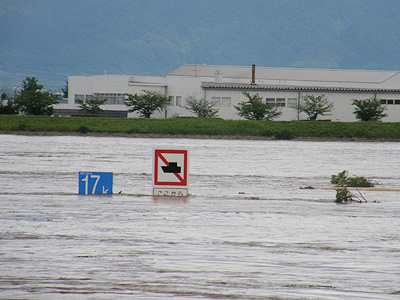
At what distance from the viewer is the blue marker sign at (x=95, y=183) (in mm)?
17141

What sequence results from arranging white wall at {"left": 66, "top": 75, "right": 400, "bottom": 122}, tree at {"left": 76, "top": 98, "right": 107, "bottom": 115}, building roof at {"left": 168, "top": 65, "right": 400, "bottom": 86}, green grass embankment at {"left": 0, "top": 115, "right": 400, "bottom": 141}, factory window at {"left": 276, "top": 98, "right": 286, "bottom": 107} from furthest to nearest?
building roof at {"left": 168, "top": 65, "right": 400, "bottom": 86} → factory window at {"left": 276, "top": 98, "right": 286, "bottom": 107} → tree at {"left": 76, "top": 98, "right": 107, "bottom": 115} → white wall at {"left": 66, "top": 75, "right": 400, "bottom": 122} → green grass embankment at {"left": 0, "top": 115, "right": 400, "bottom": 141}

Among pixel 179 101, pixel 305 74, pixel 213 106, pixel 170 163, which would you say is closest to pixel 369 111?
pixel 213 106

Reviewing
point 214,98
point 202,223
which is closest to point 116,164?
point 202,223

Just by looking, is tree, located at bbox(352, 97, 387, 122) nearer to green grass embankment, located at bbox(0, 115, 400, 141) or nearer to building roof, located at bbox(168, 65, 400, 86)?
green grass embankment, located at bbox(0, 115, 400, 141)

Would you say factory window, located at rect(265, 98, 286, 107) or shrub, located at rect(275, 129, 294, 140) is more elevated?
factory window, located at rect(265, 98, 286, 107)

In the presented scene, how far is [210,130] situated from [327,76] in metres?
42.9

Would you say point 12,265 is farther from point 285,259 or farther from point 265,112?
point 265,112

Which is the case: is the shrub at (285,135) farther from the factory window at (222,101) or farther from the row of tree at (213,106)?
the factory window at (222,101)

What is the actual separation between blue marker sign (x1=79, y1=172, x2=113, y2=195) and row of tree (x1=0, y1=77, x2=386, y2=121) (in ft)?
215

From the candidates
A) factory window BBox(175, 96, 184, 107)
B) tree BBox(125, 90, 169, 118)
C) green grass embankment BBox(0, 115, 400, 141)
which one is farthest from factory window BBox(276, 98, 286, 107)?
green grass embankment BBox(0, 115, 400, 141)

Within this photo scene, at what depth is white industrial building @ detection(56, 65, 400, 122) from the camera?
8881 cm

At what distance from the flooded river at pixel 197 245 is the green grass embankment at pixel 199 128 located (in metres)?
52.2

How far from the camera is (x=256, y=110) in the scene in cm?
8244

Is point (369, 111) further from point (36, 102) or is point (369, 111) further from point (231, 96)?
point (36, 102)
